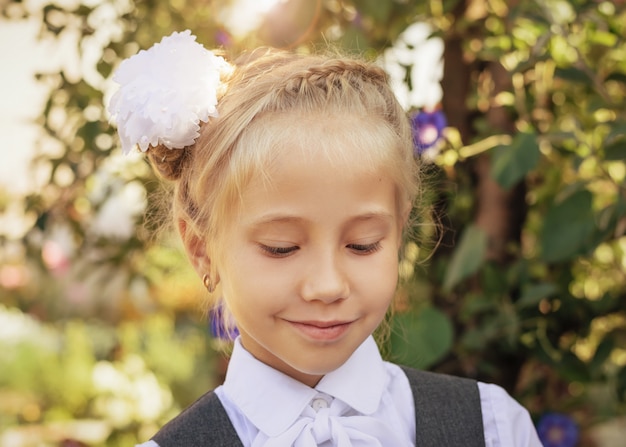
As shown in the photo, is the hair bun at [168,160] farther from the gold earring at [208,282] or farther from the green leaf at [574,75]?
the green leaf at [574,75]

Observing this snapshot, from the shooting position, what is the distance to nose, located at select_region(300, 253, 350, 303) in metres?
0.90

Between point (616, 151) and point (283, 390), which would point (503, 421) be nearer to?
point (283, 390)

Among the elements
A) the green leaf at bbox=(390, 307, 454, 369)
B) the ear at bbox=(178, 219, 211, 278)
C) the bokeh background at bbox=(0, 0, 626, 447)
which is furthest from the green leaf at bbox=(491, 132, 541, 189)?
the ear at bbox=(178, 219, 211, 278)

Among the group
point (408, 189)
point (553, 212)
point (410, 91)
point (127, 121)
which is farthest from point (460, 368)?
point (127, 121)

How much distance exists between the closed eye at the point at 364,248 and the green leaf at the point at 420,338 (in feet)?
1.46

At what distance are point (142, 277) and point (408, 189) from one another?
93cm

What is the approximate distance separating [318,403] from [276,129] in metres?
0.32

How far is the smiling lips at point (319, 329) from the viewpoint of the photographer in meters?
0.93

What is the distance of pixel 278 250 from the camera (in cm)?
93

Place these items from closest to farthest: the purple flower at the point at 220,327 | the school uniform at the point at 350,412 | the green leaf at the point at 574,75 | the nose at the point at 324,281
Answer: the nose at the point at 324,281 < the school uniform at the point at 350,412 < the purple flower at the point at 220,327 < the green leaf at the point at 574,75

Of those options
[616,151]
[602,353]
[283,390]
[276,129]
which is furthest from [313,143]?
[602,353]

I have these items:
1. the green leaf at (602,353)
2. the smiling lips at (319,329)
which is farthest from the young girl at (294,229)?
the green leaf at (602,353)

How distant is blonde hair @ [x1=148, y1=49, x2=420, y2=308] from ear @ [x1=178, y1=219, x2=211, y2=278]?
0.03 ft

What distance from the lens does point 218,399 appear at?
1059mm
